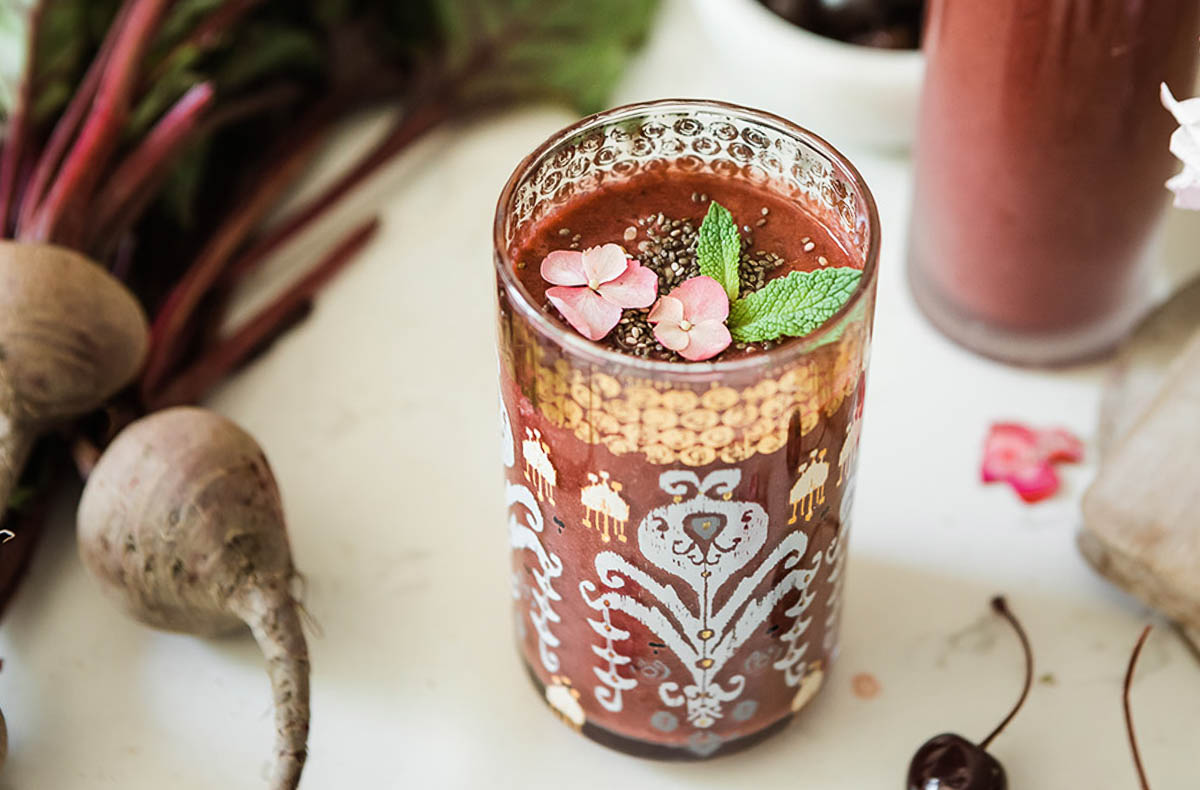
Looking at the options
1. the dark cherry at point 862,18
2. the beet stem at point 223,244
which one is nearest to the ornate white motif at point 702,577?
the beet stem at point 223,244

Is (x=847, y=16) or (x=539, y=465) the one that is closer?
(x=539, y=465)

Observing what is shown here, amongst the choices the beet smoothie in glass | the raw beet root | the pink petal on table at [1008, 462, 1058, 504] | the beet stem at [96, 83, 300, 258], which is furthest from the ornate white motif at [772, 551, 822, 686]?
the beet stem at [96, 83, 300, 258]

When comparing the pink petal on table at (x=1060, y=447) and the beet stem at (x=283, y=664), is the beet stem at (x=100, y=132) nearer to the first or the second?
the beet stem at (x=283, y=664)

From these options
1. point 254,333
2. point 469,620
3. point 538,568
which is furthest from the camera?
point 254,333

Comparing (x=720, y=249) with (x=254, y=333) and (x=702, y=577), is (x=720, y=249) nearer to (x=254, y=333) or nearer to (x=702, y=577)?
(x=702, y=577)

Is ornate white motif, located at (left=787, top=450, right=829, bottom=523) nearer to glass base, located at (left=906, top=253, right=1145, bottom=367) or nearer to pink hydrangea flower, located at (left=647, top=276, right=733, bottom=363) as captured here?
pink hydrangea flower, located at (left=647, top=276, right=733, bottom=363)

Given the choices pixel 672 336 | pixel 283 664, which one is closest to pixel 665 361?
pixel 672 336
